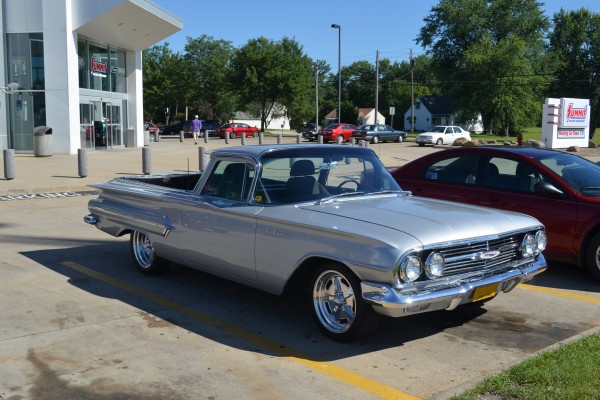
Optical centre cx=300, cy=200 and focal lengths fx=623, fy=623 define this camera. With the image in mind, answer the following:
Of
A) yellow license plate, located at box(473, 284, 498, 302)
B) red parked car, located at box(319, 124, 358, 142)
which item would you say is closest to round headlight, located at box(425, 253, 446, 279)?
yellow license plate, located at box(473, 284, 498, 302)

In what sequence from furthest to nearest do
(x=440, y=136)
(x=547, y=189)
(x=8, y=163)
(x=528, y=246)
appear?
1. (x=440, y=136)
2. (x=8, y=163)
3. (x=547, y=189)
4. (x=528, y=246)

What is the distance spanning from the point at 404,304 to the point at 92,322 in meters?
2.91

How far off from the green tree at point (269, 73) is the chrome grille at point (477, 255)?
5975cm

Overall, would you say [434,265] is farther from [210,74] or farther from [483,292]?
[210,74]

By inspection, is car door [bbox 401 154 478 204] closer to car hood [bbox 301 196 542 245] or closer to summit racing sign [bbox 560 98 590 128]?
car hood [bbox 301 196 542 245]

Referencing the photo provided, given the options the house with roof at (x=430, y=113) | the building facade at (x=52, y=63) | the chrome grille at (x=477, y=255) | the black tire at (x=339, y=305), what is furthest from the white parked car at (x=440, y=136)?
the house with roof at (x=430, y=113)

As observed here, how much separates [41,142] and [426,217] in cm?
2376

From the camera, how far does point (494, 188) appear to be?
25.9 ft

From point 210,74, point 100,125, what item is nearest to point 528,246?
point 100,125

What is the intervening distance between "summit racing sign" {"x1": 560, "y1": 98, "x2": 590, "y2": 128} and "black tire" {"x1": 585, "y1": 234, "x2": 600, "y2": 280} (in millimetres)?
33865

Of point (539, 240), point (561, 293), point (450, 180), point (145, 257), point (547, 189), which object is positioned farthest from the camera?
point (450, 180)

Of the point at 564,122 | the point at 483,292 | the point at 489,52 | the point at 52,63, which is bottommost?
the point at 483,292

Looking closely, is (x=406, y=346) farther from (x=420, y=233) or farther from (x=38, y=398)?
(x=38, y=398)

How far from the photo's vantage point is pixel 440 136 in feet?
152
